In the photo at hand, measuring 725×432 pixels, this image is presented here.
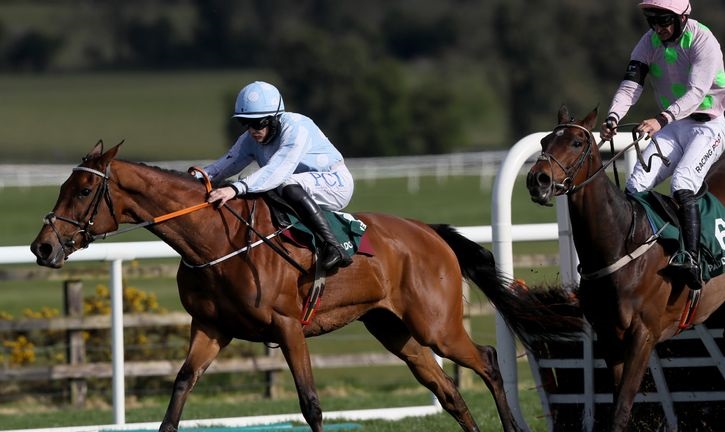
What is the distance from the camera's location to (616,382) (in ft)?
20.8

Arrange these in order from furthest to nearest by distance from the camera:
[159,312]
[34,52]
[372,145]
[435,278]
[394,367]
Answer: [34,52], [372,145], [394,367], [159,312], [435,278]

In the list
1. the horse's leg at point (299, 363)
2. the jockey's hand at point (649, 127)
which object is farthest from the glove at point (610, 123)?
the horse's leg at point (299, 363)

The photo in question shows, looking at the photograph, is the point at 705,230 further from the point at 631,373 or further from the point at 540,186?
the point at 540,186

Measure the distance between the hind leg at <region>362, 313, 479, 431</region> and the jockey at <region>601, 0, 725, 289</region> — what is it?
1392mm

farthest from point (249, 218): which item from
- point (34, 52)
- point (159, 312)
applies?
point (34, 52)

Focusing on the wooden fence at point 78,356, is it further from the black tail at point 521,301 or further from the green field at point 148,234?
the black tail at point 521,301

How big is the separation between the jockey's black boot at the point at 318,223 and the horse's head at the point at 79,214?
90cm

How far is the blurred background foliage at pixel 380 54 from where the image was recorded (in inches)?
2350

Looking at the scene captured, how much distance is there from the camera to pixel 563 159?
5.97 metres

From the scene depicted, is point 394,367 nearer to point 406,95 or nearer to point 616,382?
point 616,382

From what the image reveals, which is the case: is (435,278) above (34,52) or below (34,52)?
above

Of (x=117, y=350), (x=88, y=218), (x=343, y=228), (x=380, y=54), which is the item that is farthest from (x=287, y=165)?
(x=380, y=54)

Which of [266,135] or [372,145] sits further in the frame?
[372,145]

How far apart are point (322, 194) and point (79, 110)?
70607 millimetres
